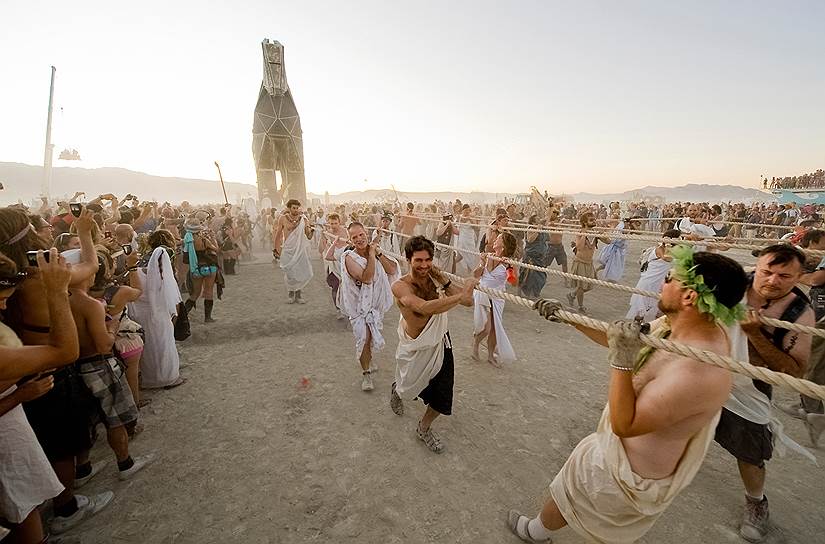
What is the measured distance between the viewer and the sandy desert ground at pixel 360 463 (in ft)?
8.06

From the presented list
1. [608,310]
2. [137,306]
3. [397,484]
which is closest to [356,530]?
[397,484]

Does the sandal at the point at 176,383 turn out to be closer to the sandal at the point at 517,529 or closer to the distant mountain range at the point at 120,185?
the sandal at the point at 517,529

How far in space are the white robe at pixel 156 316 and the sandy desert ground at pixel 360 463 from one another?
1.16 feet

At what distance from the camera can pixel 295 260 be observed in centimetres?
796

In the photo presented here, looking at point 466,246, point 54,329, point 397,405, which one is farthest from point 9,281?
point 466,246

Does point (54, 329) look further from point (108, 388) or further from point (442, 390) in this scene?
point (442, 390)

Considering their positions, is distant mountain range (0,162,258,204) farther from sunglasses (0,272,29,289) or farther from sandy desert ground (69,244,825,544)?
sunglasses (0,272,29,289)

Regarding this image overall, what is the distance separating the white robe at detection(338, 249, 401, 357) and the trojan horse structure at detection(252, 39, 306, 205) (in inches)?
831

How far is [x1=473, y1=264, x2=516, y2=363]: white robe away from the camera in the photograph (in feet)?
15.9

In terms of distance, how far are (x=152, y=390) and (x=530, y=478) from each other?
13.5 ft

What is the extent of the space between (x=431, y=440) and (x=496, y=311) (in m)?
2.12

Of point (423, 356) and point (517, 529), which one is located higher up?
point (423, 356)

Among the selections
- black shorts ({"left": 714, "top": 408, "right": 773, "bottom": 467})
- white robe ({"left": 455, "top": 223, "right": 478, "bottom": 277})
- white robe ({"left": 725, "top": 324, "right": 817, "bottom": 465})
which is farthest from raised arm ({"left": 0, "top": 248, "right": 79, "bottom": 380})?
white robe ({"left": 455, "top": 223, "right": 478, "bottom": 277})

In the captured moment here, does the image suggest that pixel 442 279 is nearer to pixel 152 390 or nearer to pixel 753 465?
pixel 753 465
